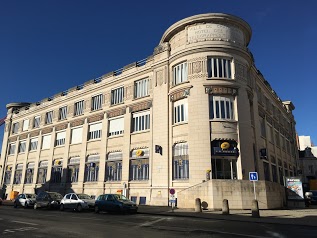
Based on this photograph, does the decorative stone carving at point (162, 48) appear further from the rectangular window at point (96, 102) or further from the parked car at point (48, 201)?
the parked car at point (48, 201)

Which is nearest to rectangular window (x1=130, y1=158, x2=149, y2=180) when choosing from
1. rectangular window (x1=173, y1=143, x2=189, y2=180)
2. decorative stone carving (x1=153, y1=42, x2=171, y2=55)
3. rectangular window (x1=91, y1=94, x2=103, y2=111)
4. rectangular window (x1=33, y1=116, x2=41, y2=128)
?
rectangular window (x1=173, y1=143, x2=189, y2=180)

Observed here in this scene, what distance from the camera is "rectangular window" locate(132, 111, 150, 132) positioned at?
94.3 ft

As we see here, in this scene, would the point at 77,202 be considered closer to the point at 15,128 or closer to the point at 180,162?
the point at 180,162

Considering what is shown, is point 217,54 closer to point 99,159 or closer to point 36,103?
point 99,159

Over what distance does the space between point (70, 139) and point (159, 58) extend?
16827 millimetres

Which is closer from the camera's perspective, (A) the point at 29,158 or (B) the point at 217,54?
(B) the point at 217,54

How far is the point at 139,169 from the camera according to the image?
2764cm

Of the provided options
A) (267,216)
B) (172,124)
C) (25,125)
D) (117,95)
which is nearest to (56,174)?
(25,125)

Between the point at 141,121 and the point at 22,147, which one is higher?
the point at 141,121

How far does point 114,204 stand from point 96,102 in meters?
19.0

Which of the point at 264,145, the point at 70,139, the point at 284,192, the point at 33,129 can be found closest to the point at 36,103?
the point at 33,129

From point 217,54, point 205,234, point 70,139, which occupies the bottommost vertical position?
point 205,234

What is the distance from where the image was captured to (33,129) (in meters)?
42.8

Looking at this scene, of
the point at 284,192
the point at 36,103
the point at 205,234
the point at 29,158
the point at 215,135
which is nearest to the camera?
the point at 205,234
